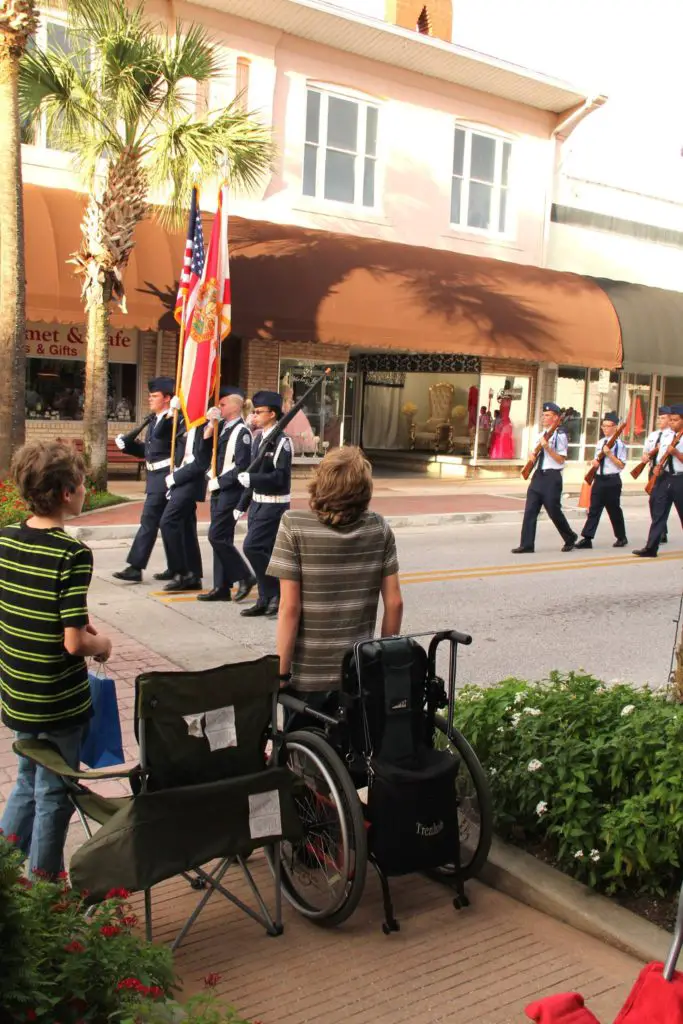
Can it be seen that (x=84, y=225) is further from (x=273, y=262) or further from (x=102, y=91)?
(x=273, y=262)

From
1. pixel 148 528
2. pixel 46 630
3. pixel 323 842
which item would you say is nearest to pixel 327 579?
pixel 323 842

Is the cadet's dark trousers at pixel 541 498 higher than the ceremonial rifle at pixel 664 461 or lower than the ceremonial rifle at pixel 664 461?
lower

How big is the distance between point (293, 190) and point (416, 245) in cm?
315

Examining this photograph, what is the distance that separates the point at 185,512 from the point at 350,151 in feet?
46.0

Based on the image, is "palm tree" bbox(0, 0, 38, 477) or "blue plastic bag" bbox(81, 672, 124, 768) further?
"palm tree" bbox(0, 0, 38, 477)

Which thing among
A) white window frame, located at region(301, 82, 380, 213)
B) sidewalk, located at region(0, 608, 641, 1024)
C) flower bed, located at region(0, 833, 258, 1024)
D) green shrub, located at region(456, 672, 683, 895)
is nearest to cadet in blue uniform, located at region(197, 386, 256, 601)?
green shrub, located at region(456, 672, 683, 895)

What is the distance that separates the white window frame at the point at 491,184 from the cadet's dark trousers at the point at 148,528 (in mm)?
15257

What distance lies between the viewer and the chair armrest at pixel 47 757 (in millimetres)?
3430

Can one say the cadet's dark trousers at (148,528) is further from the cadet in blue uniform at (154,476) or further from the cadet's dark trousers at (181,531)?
the cadet's dark trousers at (181,531)

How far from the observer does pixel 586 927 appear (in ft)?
12.5

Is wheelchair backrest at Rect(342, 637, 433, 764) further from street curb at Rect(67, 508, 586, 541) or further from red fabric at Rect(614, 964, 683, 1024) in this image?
street curb at Rect(67, 508, 586, 541)

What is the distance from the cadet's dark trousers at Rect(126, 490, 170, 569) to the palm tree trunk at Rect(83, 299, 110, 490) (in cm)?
598

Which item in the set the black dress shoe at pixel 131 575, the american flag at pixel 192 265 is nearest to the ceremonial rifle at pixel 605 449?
the american flag at pixel 192 265

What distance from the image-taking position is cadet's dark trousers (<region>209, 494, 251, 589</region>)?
926 centimetres
